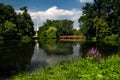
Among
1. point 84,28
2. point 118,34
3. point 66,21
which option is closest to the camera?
point 118,34

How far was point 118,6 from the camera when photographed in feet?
317

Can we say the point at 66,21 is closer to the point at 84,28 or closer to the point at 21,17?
the point at 21,17

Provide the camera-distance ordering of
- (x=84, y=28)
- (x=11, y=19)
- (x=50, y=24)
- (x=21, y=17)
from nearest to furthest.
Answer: (x=84, y=28)
(x=11, y=19)
(x=21, y=17)
(x=50, y=24)

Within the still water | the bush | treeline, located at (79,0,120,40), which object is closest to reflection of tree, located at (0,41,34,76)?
the still water

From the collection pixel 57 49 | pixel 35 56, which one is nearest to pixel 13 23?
pixel 57 49

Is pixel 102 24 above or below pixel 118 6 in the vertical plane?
below

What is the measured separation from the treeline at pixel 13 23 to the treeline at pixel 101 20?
955 inches

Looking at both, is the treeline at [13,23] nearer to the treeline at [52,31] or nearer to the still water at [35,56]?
the treeline at [52,31]

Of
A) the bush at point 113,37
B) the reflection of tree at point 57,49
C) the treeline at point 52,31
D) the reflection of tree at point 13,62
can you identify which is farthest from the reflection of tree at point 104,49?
the treeline at point 52,31

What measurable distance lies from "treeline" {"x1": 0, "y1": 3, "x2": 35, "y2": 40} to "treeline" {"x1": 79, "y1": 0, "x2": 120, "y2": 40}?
79.6ft

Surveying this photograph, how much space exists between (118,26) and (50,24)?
6307 cm

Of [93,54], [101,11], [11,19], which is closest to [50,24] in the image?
[11,19]

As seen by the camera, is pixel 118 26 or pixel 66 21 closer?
pixel 118 26

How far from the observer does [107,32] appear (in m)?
97.2
